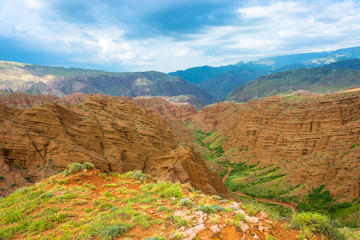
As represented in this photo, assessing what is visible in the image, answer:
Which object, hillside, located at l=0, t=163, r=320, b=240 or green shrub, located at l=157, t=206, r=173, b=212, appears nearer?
hillside, located at l=0, t=163, r=320, b=240

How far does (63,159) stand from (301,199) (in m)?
46.9

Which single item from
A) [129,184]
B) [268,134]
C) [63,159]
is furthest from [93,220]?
[268,134]

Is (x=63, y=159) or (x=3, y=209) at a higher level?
(x=3, y=209)

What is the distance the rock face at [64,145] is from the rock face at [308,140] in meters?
27.8

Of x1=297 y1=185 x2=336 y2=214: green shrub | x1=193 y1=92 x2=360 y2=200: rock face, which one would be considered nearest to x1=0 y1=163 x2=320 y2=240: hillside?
x1=297 y1=185 x2=336 y2=214: green shrub

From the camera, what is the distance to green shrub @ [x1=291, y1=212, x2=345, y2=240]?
7.37 metres

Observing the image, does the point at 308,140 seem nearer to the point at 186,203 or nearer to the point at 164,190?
the point at 164,190

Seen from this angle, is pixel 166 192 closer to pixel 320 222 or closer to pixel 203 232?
pixel 203 232

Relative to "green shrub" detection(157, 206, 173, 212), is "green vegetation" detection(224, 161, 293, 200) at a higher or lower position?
lower

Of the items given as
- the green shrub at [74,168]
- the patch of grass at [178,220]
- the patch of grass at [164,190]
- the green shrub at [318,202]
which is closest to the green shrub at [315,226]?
the patch of grass at [178,220]

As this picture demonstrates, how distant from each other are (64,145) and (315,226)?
3057 centimetres

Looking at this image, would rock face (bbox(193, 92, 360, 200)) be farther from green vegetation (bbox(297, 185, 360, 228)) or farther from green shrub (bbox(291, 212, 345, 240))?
green shrub (bbox(291, 212, 345, 240))

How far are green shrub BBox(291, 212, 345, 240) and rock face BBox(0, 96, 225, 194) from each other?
18.9 meters

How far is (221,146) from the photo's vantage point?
109 m
